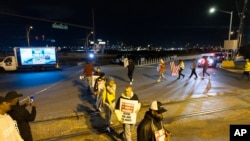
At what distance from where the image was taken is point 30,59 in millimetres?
29109

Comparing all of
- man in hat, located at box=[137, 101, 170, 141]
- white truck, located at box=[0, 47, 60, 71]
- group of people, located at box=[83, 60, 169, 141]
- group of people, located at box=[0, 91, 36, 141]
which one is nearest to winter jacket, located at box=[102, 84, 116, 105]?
group of people, located at box=[83, 60, 169, 141]

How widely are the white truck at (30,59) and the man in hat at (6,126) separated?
2687 centimetres

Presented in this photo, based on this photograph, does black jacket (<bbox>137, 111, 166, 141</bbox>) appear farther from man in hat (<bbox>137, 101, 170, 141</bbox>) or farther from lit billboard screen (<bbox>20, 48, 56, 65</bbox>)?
lit billboard screen (<bbox>20, 48, 56, 65</bbox>)

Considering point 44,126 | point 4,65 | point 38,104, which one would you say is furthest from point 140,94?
point 4,65

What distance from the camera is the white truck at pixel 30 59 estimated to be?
28.1 metres

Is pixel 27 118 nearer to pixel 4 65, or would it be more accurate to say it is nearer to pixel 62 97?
pixel 62 97

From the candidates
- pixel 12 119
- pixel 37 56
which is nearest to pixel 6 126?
pixel 12 119

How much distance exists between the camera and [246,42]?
5794 cm

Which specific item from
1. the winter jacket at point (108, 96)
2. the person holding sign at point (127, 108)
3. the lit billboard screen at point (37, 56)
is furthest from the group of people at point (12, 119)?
the lit billboard screen at point (37, 56)

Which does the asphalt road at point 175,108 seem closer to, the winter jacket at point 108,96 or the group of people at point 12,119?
the winter jacket at point 108,96

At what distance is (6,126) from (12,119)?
0.97 ft

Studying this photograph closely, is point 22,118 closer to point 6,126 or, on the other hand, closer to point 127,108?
point 6,126

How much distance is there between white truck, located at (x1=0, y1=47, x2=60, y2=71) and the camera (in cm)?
2808

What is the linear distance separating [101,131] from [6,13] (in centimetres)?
2012
